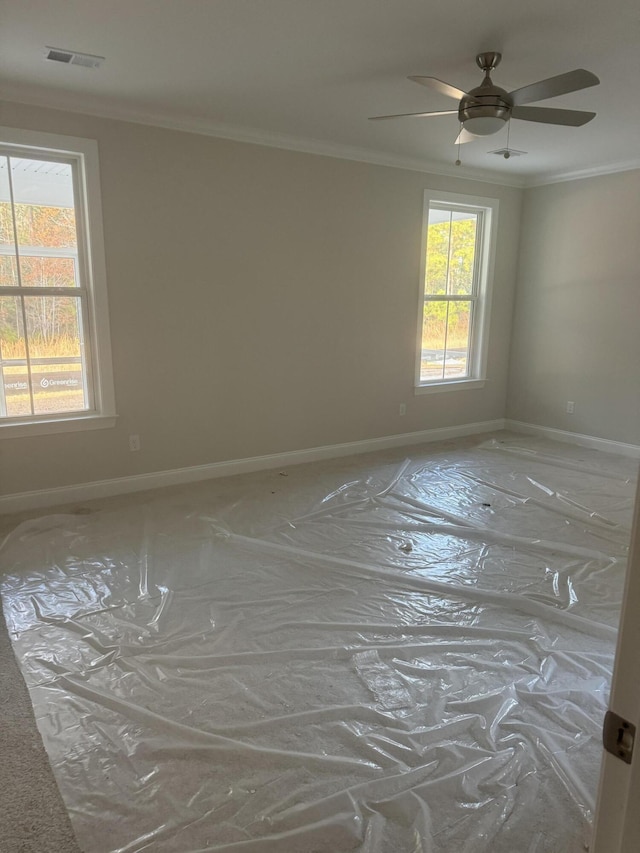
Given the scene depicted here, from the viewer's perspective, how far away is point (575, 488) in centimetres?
445

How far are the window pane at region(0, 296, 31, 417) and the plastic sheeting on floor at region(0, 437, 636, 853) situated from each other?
0.82m

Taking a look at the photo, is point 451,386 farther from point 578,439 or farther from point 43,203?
point 43,203

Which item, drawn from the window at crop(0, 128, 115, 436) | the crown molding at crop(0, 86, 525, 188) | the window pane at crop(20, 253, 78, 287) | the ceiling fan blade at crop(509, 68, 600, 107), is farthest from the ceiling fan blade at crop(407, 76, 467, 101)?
the window pane at crop(20, 253, 78, 287)

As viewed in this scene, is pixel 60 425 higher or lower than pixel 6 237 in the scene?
lower

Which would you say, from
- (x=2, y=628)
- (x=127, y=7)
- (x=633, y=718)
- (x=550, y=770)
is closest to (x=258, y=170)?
(x=127, y=7)

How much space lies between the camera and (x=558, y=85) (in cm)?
255

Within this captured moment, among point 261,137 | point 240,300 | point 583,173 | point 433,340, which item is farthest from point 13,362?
point 583,173

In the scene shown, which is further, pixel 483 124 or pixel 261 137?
pixel 261 137

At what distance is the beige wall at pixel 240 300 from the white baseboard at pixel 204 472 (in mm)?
65

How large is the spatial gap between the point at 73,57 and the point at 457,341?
169 inches

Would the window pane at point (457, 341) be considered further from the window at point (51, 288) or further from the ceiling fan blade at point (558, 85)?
the window at point (51, 288)

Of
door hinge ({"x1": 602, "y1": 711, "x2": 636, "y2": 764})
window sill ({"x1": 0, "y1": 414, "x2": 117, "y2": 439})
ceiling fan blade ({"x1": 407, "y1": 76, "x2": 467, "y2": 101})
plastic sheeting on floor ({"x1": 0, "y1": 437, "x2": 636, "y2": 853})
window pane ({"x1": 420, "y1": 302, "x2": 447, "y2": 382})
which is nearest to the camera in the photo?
door hinge ({"x1": 602, "y1": 711, "x2": 636, "y2": 764})

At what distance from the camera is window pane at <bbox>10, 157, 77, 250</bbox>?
3645mm

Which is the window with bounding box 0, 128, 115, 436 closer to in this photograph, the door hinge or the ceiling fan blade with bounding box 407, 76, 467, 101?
the ceiling fan blade with bounding box 407, 76, 467, 101
